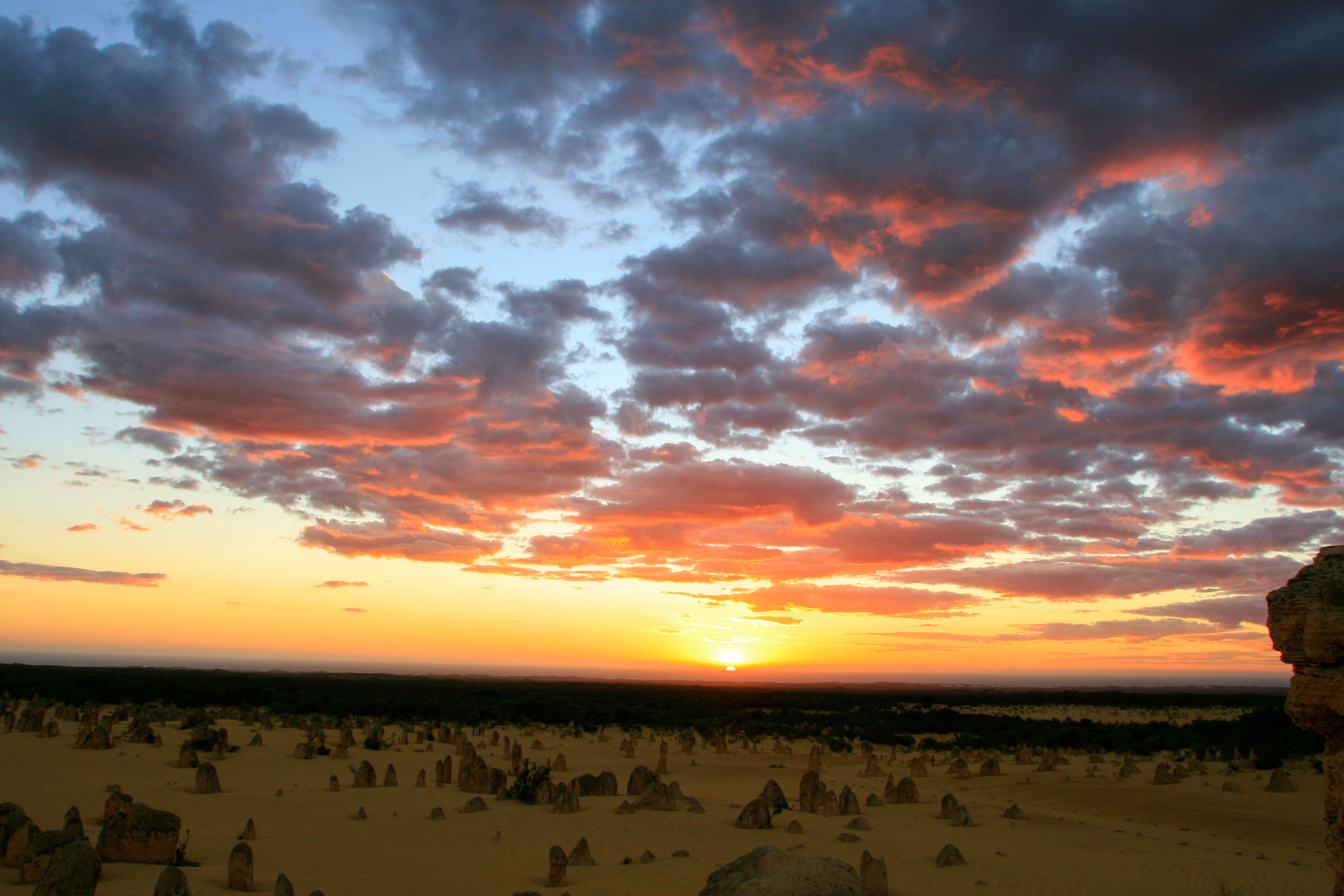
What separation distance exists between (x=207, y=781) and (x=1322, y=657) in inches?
754

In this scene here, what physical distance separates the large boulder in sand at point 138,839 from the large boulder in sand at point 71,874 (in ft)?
6.44

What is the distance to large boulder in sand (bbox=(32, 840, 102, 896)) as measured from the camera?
7.77m

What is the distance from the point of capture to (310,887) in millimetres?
Answer: 10016

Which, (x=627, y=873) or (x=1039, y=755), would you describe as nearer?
(x=627, y=873)

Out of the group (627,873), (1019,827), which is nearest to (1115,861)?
(1019,827)

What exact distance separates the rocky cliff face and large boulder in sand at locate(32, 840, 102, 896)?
40.2ft

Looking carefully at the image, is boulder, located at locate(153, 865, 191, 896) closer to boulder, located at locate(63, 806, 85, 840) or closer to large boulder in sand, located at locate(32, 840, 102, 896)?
large boulder in sand, located at locate(32, 840, 102, 896)

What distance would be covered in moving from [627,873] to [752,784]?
11923 mm

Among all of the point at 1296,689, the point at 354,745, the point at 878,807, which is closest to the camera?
the point at 1296,689

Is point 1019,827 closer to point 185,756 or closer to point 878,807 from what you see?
point 878,807

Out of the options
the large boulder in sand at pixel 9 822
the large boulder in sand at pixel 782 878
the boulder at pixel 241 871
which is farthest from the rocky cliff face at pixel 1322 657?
the large boulder in sand at pixel 9 822

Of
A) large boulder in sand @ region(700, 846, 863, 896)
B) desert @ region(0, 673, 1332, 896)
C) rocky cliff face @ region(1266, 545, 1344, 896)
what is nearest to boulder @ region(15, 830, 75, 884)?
desert @ region(0, 673, 1332, 896)

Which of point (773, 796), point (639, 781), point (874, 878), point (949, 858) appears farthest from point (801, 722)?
point (874, 878)

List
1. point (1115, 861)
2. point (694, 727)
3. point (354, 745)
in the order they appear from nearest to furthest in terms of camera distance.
Result: 1. point (1115, 861)
2. point (354, 745)
3. point (694, 727)
